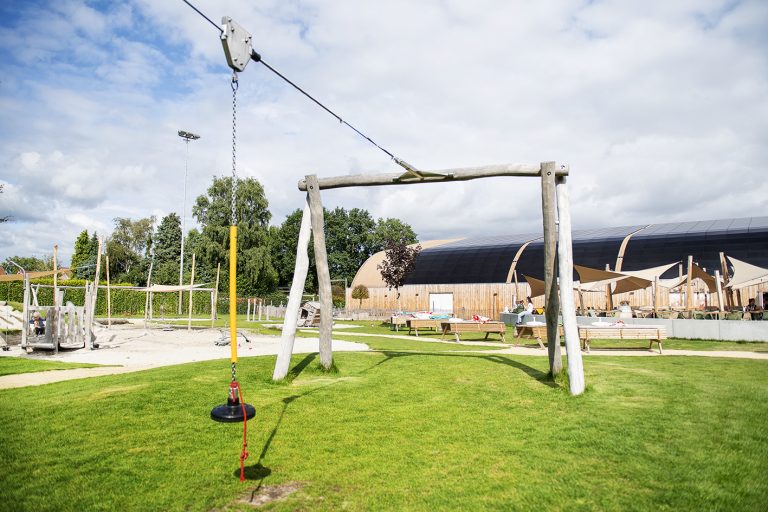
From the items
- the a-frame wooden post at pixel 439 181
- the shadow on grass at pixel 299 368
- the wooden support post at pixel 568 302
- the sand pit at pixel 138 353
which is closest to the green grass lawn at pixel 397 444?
the shadow on grass at pixel 299 368

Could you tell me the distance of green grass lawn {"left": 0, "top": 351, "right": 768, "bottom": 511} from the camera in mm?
4320

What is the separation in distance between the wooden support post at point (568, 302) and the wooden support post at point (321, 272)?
160 inches

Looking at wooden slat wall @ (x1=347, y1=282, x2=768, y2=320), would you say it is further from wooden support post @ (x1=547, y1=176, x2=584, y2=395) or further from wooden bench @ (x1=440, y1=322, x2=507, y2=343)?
wooden support post @ (x1=547, y1=176, x2=584, y2=395)

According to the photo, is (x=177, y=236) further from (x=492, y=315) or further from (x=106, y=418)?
(x=106, y=418)

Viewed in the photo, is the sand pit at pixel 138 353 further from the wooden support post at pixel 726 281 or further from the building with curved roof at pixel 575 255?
the building with curved roof at pixel 575 255

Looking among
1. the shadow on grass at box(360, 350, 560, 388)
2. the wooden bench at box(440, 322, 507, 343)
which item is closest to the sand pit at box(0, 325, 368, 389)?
the shadow on grass at box(360, 350, 560, 388)

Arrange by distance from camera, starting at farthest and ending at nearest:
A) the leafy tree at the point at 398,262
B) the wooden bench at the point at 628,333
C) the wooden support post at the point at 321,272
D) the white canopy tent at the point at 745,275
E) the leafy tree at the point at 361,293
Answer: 1. the leafy tree at the point at 361,293
2. the leafy tree at the point at 398,262
3. the white canopy tent at the point at 745,275
4. the wooden bench at the point at 628,333
5. the wooden support post at the point at 321,272

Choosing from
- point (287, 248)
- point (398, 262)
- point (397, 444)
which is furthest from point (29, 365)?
point (287, 248)

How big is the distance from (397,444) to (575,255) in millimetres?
32718

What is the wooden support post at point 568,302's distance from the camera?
798cm

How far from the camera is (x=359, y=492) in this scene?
4.42 metres

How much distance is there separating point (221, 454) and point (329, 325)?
457 cm

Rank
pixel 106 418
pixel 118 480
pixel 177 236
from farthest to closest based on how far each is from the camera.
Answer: pixel 177 236 < pixel 106 418 < pixel 118 480

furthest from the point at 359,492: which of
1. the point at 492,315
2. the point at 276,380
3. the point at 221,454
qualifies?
the point at 492,315
